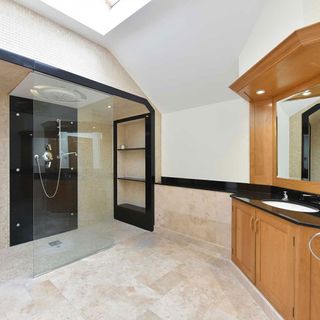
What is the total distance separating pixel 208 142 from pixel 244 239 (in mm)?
1537

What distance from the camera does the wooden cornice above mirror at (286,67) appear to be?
127 centimetres

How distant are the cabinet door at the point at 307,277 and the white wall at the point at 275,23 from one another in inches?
59.6

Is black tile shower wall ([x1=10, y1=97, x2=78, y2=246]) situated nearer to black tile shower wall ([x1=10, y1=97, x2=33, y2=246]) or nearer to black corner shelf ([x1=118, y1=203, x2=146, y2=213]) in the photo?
black tile shower wall ([x1=10, y1=97, x2=33, y2=246])

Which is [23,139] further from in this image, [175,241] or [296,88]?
[296,88]

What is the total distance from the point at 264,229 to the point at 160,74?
8.04 feet

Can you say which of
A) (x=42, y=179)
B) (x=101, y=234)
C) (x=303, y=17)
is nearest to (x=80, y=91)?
(x=42, y=179)

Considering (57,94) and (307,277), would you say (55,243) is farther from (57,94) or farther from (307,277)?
(307,277)

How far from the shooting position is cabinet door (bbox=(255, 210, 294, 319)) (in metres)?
1.41

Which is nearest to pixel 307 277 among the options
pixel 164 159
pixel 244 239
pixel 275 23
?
pixel 244 239

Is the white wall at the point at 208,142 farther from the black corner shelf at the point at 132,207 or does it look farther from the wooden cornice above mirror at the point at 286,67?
the black corner shelf at the point at 132,207

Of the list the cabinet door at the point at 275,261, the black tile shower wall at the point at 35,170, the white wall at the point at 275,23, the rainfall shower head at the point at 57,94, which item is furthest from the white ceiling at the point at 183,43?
the cabinet door at the point at 275,261

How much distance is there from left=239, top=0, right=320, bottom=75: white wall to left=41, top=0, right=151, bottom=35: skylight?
3.78ft

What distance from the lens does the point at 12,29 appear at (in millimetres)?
1865

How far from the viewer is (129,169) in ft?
14.2
